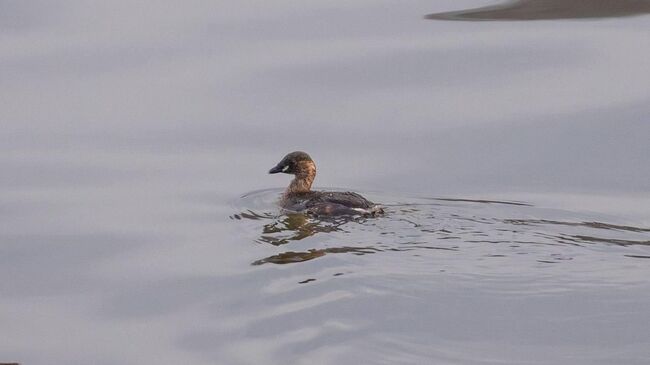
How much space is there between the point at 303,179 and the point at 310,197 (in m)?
0.19

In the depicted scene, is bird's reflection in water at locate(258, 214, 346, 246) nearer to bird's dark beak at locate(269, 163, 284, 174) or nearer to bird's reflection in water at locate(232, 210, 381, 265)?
bird's reflection in water at locate(232, 210, 381, 265)

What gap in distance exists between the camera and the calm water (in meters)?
6.29

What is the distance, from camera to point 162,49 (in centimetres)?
947

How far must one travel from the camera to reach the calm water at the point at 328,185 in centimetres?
629

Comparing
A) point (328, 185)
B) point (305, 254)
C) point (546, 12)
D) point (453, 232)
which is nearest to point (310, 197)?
point (328, 185)

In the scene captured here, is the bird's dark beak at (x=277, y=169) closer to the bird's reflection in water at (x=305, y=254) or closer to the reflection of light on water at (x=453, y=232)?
the reflection of light on water at (x=453, y=232)

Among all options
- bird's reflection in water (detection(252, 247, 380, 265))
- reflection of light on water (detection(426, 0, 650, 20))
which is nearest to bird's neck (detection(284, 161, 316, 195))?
bird's reflection in water (detection(252, 247, 380, 265))

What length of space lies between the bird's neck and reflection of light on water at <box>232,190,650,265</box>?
0.29 m

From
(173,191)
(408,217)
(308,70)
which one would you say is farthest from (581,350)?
(308,70)

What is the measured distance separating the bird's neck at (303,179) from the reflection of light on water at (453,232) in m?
0.29

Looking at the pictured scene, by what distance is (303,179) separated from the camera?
8828 mm

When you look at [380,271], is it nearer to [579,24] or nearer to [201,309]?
[201,309]

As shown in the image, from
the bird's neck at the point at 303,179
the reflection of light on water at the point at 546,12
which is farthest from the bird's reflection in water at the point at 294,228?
the reflection of light on water at the point at 546,12

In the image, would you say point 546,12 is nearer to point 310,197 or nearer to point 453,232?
point 310,197
